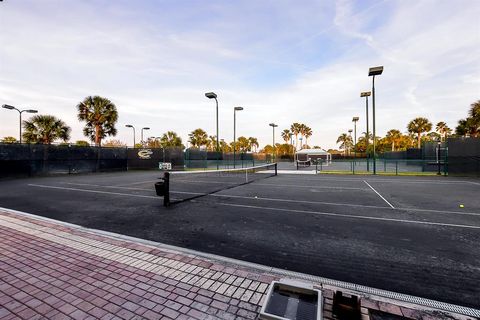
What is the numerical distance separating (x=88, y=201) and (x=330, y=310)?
10.7 m

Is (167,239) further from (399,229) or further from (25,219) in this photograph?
(399,229)

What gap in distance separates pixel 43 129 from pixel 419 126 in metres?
83.2

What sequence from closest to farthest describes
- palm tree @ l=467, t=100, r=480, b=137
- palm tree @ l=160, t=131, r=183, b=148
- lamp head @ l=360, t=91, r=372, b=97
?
lamp head @ l=360, t=91, r=372, b=97 → palm tree @ l=467, t=100, r=480, b=137 → palm tree @ l=160, t=131, r=183, b=148

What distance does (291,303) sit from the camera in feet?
Result: 8.98

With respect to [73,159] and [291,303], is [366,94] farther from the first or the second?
[73,159]

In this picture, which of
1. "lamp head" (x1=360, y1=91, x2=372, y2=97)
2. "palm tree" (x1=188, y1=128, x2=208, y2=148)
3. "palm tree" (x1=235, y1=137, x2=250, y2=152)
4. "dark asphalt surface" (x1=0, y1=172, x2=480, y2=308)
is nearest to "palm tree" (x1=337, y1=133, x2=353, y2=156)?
"palm tree" (x1=235, y1=137, x2=250, y2=152)

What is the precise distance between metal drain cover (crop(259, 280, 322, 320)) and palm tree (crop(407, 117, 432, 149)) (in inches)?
2941

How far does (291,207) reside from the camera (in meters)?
8.60

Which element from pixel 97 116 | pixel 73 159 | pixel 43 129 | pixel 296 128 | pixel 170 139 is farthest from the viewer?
pixel 296 128

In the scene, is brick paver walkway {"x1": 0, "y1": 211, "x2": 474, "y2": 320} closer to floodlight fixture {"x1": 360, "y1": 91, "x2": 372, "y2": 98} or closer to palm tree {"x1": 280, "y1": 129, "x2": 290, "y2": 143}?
floodlight fixture {"x1": 360, "y1": 91, "x2": 372, "y2": 98}

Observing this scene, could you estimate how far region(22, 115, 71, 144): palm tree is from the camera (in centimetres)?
3194

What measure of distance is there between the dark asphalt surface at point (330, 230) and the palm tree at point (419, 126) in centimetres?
6443

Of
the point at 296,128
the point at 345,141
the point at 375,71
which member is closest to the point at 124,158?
the point at 375,71

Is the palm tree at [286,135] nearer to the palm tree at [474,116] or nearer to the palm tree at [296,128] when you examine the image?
the palm tree at [296,128]
